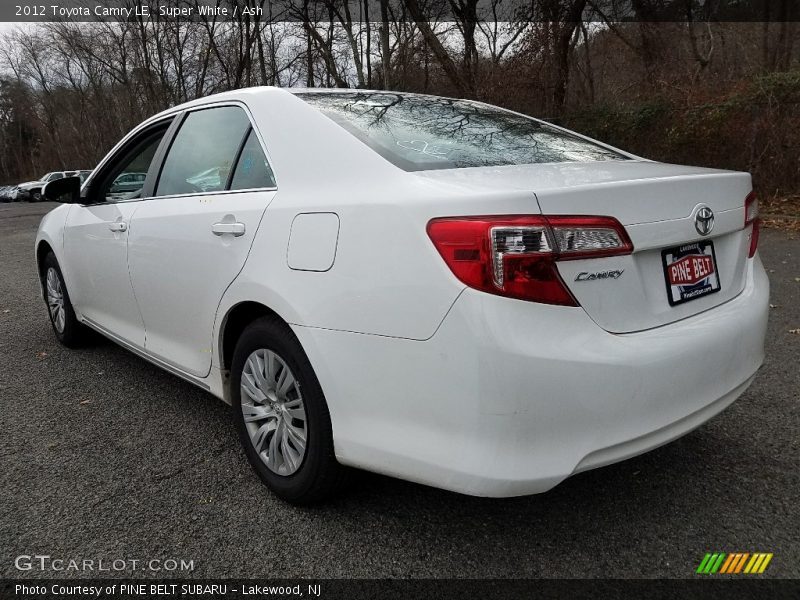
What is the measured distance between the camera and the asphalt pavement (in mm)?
2043

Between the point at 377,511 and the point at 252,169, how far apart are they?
147 centimetres

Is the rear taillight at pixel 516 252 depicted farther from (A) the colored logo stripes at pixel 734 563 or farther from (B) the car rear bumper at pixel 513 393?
(A) the colored logo stripes at pixel 734 563

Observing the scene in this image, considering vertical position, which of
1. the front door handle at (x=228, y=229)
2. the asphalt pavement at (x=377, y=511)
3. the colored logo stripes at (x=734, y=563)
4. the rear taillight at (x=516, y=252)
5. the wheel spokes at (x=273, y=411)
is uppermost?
the front door handle at (x=228, y=229)

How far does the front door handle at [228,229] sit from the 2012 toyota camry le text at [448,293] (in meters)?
0.01

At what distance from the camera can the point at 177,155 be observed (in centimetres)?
317

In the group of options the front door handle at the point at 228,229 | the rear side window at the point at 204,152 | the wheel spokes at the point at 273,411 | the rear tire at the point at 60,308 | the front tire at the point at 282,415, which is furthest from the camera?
the rear tire at the point at 60,308

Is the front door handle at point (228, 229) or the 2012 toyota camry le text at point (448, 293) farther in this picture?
the front door handle at point (228, 229)

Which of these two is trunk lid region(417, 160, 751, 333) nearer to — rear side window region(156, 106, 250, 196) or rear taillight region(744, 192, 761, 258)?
rear taillight region(744, 192, 761, 258)

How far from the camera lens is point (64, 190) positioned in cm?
411

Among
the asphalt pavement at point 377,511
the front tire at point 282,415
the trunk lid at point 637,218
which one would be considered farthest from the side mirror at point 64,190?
the trunk lid at point 637,218

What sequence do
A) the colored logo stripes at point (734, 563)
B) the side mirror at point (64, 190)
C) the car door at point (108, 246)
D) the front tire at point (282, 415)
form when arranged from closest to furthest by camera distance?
the colored logo stripes at point (734, 563) → the front tire at point (282, 415) → the car door at point (108, 246) → the side mirror at point (64, 190)

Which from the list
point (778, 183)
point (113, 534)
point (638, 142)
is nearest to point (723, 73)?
point (638, 142)

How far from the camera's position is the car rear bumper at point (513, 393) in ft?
5.54

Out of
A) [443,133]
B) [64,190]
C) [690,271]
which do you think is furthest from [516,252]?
[64,190]
